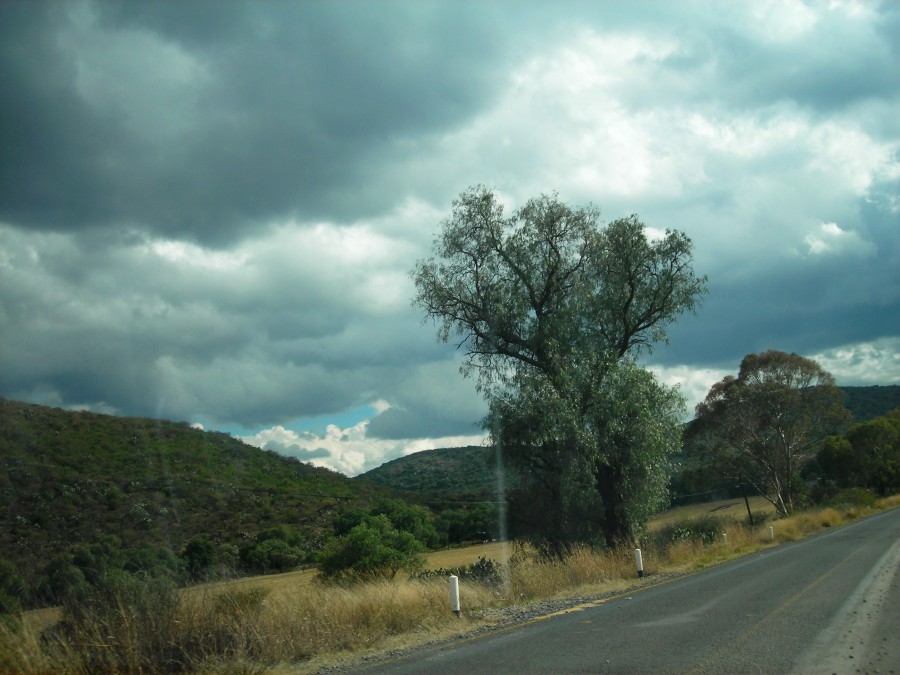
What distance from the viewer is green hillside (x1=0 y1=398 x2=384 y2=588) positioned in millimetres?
19625

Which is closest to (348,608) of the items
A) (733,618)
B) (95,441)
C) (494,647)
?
(494,647)

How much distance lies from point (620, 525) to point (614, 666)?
17209mm

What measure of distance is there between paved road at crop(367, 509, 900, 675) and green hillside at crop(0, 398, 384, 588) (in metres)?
11.6

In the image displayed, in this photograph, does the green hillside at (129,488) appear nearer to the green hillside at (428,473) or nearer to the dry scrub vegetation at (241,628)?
the dry scrub vegetation at (241,628)

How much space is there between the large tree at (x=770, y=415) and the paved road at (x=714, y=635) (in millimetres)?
35507

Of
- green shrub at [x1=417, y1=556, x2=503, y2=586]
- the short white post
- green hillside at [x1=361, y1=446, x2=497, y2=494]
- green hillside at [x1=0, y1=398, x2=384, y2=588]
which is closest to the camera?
the short white post

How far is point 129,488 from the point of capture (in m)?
24.6

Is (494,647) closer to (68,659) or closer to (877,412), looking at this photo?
(68,659)

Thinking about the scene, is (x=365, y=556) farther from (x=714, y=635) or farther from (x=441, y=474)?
(x=441, y=474)

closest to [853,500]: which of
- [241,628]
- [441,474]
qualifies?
[441,474]

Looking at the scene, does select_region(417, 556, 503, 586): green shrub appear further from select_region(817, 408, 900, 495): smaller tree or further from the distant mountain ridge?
select_region(817, 408, 900, 495): smaller tree

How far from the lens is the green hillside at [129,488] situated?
64.4ft

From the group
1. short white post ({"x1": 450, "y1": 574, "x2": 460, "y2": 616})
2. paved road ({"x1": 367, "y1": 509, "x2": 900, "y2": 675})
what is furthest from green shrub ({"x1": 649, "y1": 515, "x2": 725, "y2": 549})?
short white post ({"x1": 450, "y1": 574, "x2": 460, "y2": 616})

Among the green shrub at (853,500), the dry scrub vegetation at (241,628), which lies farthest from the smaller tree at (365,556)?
the green shrub at (853,500)
